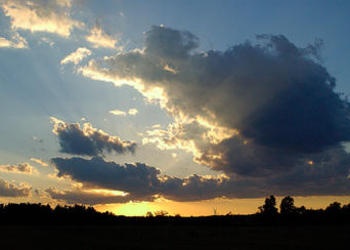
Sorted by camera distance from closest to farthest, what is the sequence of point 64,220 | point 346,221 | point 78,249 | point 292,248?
point 78,249 < point 292,248 < point 346,221 < point 64,220

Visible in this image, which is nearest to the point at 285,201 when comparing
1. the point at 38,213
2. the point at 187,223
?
the point at 187,223

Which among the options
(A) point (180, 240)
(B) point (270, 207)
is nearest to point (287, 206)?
(B) point (270, 207)

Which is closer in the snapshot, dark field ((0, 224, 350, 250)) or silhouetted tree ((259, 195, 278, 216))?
dark field ((0, 224, 350, 250))

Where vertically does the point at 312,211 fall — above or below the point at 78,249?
above

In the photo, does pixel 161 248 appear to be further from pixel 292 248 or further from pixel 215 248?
pixel 292 248

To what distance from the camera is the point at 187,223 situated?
6491 inches

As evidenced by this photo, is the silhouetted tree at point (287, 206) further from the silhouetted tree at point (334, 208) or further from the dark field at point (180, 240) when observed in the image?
the dark field at point (180, 240)

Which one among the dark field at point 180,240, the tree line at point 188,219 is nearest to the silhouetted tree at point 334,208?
the tree line at point 188,219

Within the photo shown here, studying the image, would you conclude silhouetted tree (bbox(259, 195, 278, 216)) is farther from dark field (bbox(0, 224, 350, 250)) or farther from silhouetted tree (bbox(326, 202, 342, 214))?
dark field (bbox(0, 224, 350, 250))

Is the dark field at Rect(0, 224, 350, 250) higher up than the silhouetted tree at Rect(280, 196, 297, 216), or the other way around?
the silhouetted tree at Rect(280, 196, 297, 216)

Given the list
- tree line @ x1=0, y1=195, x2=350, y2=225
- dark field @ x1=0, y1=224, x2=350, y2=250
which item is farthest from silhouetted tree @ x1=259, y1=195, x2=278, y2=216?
dark field @ x1=0, y1=224, x2=350, y2=250

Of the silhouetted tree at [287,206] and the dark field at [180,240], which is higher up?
the silhouetted tree at [287,206]

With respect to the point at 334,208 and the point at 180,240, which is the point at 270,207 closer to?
the point at 334,208

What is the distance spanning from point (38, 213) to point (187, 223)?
69.6m
